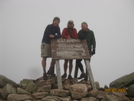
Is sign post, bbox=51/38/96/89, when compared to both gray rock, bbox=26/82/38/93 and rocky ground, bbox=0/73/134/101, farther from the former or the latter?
gray rock, bbox=26/82/38/93

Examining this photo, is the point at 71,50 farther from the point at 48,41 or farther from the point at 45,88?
the point at 45,88

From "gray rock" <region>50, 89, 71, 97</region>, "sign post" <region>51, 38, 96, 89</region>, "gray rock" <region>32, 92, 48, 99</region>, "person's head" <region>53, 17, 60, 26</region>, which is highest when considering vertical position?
"person's head" <region>53, 17, 60, 26</region>

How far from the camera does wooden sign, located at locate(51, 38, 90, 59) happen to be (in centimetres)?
735

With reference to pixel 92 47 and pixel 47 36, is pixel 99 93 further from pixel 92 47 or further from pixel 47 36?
pixel 47 36

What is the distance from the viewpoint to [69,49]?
7.62 m

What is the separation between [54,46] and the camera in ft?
24.8

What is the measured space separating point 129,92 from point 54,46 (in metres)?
4.50

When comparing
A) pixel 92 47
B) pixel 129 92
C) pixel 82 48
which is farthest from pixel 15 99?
pixel 129 92

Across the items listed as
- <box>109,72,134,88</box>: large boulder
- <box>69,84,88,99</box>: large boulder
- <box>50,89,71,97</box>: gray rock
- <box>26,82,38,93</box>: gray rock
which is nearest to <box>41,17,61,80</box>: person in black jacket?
<box>26,82,38,93</box>: gray rock

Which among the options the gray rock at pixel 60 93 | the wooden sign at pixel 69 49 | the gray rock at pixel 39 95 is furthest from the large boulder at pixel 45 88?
the wooden sign at pixel 69 49

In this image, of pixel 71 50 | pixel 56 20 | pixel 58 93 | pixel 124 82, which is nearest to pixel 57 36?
pixel 56 20

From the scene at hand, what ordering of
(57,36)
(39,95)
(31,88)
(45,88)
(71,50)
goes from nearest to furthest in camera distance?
1. (39,95)
2. (45,88)
3. (31,88)
4. (71,50)
5. (57,36)

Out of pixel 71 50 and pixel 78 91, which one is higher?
pixel 71 50

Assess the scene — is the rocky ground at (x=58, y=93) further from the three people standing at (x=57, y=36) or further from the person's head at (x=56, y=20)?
the person's head at (x=56, y=20)
